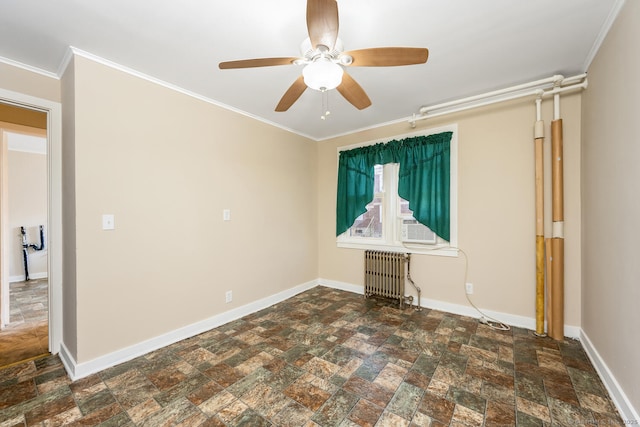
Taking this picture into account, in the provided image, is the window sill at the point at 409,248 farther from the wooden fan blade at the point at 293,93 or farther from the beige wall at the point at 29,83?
the beige wall at the point at 29,83

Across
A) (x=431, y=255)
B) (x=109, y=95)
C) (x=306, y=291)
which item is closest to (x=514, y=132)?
(x=431, y=255)

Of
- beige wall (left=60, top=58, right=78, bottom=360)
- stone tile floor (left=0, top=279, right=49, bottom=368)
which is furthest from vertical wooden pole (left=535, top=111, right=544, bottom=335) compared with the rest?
stone tile floor (left=0, top=279, right=49, bottom=368)

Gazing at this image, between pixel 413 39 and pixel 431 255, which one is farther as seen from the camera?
pixel 431 255

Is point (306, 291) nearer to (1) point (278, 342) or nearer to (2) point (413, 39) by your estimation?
(1) point (278, 342)

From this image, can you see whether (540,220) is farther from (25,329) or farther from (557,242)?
(25,329)

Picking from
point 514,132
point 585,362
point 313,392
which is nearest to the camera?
point 313,392

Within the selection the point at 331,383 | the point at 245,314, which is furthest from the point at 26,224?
the point at 331,383

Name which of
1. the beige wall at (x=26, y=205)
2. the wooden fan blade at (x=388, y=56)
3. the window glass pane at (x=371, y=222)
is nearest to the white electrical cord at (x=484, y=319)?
the window glass pane at (x=371, y=222)

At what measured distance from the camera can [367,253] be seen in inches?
149

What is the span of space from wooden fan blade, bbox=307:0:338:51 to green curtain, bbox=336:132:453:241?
Answer: 225 centimetres

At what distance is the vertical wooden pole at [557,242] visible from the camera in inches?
97.6

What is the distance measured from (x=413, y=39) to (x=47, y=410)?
3569 millimetres

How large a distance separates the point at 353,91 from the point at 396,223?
85.5 inches

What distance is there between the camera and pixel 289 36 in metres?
1.88
